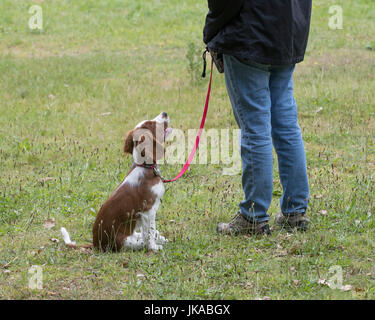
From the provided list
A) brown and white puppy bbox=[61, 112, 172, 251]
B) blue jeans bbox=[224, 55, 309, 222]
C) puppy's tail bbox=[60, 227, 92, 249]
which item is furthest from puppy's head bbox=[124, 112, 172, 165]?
puppy's tail bbox=[60, 227, 92, 249]

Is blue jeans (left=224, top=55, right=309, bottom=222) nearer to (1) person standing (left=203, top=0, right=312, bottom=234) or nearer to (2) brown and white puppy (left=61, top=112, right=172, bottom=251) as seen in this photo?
(1) person standing (left=203, top=0, right=312, bottom=234)

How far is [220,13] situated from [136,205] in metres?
1.44

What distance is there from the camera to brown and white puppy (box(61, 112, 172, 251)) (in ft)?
12.9

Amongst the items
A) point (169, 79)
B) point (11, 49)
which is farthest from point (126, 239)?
point (11, 49)

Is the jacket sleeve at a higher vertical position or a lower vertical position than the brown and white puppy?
higher

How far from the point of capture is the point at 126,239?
4.02 m

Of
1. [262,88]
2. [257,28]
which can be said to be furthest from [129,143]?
[257,28]

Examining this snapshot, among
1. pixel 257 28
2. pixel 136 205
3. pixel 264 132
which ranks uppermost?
pixel 257 28

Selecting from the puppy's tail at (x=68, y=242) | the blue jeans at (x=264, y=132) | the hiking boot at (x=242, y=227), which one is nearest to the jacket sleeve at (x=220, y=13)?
the blue jeans at (x=264, y=132)

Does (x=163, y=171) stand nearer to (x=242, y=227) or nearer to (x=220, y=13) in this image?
(x=242, y=227)

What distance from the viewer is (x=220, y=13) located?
12.1ft

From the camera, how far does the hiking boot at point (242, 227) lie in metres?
4.16
